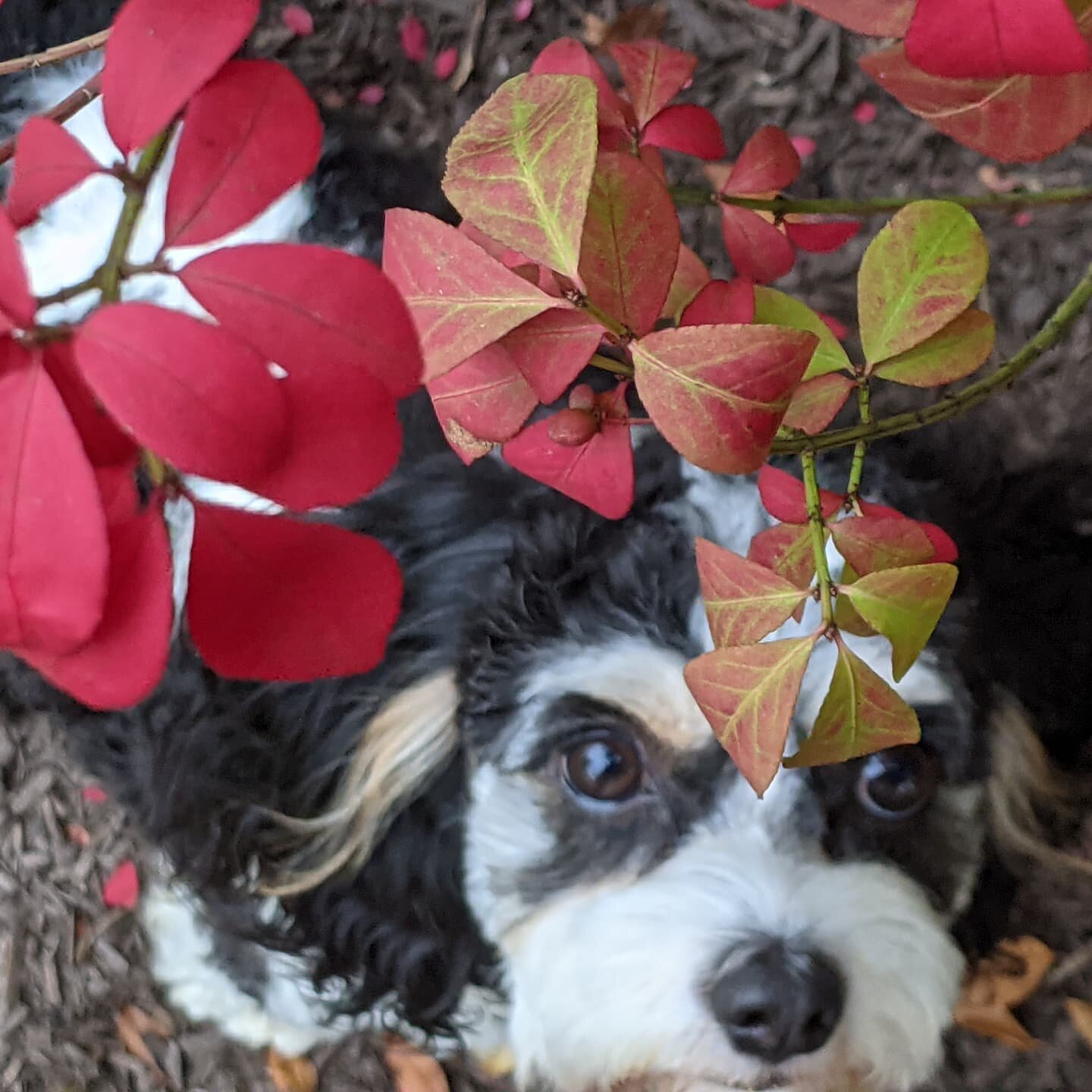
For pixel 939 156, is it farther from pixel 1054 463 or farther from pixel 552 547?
pixel 552 547

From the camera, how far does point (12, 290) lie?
22cm

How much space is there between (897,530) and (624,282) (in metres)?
0.15

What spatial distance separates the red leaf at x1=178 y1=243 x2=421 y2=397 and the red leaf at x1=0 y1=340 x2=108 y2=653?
1.6 inches

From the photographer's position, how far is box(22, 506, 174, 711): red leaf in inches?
9.9

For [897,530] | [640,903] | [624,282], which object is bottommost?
[640,903]

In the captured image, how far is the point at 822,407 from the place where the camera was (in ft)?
1.28

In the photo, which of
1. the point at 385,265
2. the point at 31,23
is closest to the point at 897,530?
the point at 385,265

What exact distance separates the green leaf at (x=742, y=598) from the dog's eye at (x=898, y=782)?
17.9 inches

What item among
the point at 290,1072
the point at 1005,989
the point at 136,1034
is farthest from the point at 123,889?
the point at 1005,989

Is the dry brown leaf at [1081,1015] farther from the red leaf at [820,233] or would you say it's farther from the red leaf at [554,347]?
the red leaf at [554,347]

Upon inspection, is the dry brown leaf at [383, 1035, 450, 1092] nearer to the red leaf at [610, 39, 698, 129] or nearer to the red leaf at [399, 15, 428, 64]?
the red leaf at [610, 39, 698, 129]

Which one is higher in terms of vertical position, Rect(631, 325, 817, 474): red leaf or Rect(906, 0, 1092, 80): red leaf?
Rect(906, 0, 1092, 80): red leaf

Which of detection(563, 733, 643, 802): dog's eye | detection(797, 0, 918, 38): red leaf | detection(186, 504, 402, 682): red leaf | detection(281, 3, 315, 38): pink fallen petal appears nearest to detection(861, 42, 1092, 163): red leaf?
detection(797, 0, 918, 38): red leaf

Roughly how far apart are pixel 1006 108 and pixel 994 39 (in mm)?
103
